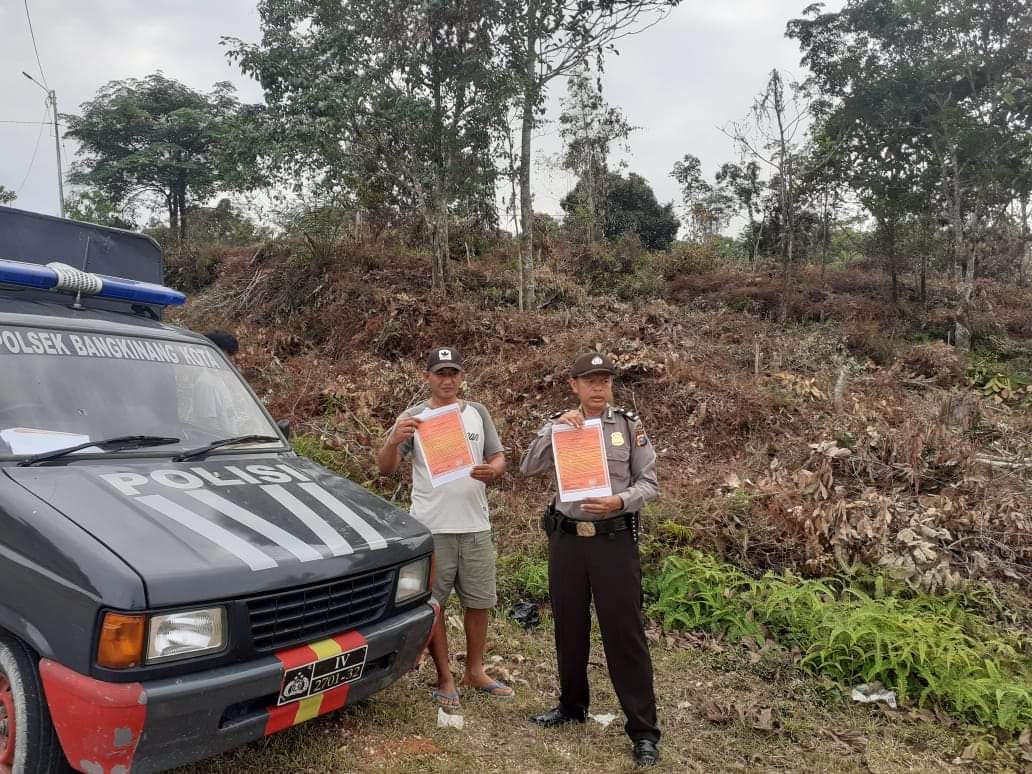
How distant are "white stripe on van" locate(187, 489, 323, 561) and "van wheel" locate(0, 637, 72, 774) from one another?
0.76 metres

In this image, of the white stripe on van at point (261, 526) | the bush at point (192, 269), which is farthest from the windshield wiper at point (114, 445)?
the bush at point (192, 269)

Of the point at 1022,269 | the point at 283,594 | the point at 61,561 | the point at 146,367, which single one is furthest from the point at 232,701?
the point at 1022,269

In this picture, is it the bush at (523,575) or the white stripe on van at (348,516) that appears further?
the bush at (523,575)

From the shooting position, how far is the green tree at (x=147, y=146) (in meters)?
26.1

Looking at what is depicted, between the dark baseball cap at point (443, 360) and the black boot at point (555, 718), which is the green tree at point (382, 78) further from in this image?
the black boot at point (555, 718)

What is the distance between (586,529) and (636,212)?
23140 mm

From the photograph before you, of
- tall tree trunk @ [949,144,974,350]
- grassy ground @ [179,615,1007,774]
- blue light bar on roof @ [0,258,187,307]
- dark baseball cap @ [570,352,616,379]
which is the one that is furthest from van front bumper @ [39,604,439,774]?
tall tree trunk @ [949,144,974,350]

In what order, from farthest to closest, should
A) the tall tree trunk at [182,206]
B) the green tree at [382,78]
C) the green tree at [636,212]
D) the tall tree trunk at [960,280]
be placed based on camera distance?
the tall tree trunk at [182,206]
the green tree at [636,212]
the tall tree trunk at [960,280]
the green tree at [382,78]

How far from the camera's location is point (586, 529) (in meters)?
3.42

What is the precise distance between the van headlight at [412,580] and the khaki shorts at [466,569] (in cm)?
→ 41

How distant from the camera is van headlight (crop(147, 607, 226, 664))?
7.67 ft

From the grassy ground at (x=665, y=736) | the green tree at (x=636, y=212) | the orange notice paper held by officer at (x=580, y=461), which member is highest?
the green tree at (x=636, y=212)

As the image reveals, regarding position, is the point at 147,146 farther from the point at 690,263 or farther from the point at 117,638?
the point at 117,638

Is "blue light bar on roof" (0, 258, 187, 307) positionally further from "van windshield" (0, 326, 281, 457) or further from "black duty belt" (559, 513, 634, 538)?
"black duty belt" (559, 513, 634, 538)
